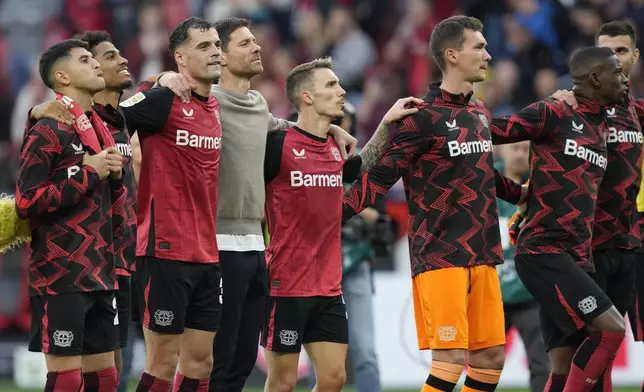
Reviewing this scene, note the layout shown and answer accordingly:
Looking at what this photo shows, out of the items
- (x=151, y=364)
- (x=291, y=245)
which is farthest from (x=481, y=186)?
(x=151, y=364)

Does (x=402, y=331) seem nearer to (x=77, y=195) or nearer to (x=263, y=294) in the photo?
(x=263, y=294)

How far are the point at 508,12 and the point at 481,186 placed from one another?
825 cm

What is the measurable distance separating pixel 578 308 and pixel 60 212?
321 centimetres

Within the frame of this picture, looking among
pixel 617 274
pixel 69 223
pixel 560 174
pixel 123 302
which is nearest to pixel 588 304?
pixel 617 274

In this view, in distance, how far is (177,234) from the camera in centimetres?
755

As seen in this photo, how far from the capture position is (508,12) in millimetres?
15891

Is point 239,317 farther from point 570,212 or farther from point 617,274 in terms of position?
point 617,274

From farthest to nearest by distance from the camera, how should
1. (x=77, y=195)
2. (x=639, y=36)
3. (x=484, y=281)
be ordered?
(x=639, y=36) → (x=484, y=281) → (x=77, y=195)

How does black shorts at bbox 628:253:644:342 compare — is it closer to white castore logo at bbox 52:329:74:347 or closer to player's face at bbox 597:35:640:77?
player's face at bbox 597:35:640:77

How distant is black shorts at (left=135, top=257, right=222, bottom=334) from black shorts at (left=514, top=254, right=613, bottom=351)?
2105mm

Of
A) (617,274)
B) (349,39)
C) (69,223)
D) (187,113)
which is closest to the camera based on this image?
(69,223)

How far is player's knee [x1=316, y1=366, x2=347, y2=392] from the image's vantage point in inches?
310

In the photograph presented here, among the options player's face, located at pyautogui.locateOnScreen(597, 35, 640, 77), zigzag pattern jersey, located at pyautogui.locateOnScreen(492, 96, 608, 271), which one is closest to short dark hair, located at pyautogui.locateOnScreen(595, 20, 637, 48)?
player's face, located at pyautogui.locateOnScreen(597, 35, 640, 77)

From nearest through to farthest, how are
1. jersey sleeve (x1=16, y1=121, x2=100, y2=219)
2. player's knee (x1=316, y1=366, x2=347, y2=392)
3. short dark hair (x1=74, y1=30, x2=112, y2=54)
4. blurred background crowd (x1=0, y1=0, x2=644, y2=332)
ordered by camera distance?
1. jersey sleeve (x1=16, y1=121, x2=100, y2=219)
2. player's knee (x1=316, y1=366, x2=347, y2=392)
3. short dark hair (x1=74, y1=30, x2=112, y2=54)
4. blurred background crowd (x1=0, y1=0, x2=644, y2=332)
